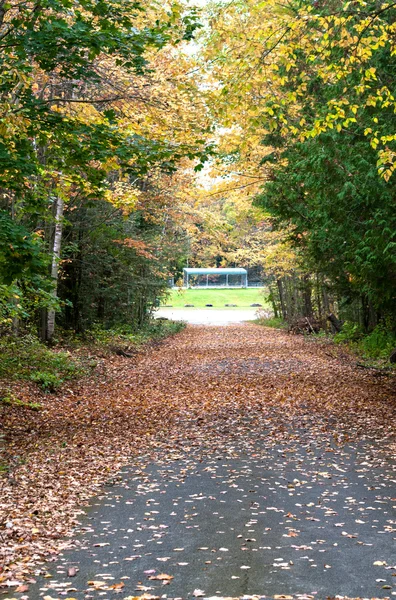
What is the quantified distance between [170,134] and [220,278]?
76852 mm

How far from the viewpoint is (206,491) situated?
6.69 m

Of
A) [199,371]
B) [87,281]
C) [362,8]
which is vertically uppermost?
[362,8]

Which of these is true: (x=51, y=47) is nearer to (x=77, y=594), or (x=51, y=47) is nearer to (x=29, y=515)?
(x=29, y=515)

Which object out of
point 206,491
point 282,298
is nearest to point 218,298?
point 282,298

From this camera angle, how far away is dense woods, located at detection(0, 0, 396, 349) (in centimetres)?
786

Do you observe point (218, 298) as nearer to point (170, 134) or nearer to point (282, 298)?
point (282, 298)

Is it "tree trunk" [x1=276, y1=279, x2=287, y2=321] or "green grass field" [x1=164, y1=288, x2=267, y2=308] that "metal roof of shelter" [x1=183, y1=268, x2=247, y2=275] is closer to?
"green grass field" [x1=164, y1=288, x2=267, y2=308]

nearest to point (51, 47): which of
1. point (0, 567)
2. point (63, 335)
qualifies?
point (0, 567)

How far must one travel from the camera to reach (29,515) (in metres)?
5.80

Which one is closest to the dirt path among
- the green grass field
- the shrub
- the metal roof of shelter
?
the shrub

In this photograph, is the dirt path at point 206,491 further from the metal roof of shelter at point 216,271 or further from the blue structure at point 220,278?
the blue structure at point 220,278

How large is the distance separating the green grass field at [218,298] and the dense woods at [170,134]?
1910 inches

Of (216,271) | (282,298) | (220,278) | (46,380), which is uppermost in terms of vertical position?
(216,271)

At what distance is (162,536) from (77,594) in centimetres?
123
